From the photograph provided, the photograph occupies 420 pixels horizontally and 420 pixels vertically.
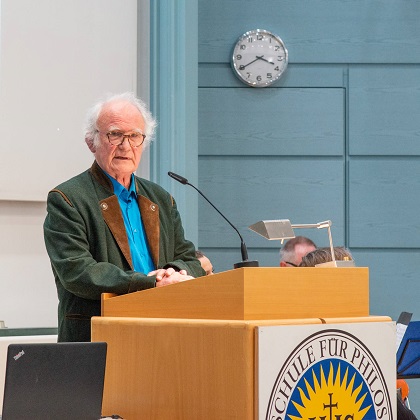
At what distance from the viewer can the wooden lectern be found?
74.3 inches

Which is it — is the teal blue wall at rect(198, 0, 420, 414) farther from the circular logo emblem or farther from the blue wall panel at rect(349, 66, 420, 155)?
the circular logo emblem

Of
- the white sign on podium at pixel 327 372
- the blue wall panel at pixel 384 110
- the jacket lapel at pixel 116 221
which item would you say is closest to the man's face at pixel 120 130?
the jacket lapel at pixel 116 221

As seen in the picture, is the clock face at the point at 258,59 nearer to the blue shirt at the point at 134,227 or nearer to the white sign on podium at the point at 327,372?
the blue shirt at the point at 134,227

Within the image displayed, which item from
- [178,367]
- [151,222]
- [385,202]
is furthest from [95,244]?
[385,202]

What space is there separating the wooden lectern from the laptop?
0.52ft

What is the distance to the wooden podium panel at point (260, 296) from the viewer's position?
193cm

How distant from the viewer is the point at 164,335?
6.67ft

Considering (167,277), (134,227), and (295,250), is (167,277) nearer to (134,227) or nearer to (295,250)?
(134,227)

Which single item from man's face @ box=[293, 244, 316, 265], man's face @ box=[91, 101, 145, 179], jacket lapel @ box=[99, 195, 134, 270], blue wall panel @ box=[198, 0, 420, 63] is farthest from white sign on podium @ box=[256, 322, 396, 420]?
blue wall panel @ box=[198, 0, 420, 63]

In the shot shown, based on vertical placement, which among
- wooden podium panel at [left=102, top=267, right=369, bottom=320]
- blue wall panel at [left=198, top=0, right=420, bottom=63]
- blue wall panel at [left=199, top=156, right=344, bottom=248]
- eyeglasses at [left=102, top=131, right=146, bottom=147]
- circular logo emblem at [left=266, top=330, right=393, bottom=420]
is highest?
blue wall panel at [left=198, top=0, right=420, bottom=63]

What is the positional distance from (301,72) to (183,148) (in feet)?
6.22

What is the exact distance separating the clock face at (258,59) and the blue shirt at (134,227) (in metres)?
4.06

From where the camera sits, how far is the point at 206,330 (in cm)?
195

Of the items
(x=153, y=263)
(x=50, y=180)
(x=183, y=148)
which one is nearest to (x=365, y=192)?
(x=183, y=148)
